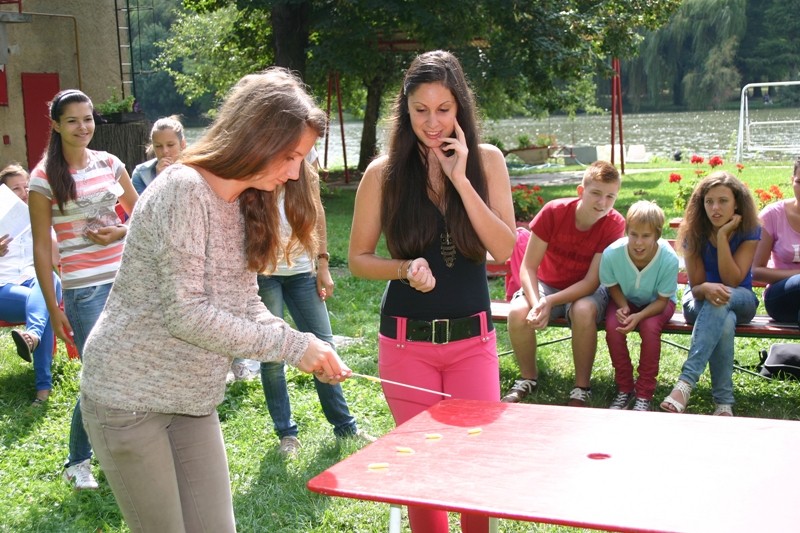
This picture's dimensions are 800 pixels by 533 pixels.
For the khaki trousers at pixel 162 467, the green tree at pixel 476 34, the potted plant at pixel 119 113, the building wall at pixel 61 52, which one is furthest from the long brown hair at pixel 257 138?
the building wall at pixel 61 52

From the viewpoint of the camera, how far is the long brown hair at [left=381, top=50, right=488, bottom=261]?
9.93 ft

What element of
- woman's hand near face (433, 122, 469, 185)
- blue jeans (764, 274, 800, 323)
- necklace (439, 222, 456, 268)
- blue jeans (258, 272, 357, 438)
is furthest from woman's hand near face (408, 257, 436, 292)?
blue jeans (764, 274, 800, 323)

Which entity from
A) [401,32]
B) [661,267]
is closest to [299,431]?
[661,267]

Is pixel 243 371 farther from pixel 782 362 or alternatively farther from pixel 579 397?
pixel 782 362

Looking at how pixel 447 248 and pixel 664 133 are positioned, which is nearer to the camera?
pixel 447 248

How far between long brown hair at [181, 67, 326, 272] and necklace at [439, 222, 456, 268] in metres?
0.76

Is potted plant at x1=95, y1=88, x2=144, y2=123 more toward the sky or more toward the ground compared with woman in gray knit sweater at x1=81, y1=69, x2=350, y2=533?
more toward the sky

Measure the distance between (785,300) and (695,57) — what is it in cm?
4425

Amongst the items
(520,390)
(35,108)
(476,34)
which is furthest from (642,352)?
A: (35,108)

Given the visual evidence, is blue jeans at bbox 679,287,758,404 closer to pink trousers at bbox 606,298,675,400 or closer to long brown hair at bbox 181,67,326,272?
pink trousers at bbox 606,298,675,400

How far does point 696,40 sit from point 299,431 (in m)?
43.9

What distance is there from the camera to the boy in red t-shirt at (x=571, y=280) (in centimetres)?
538

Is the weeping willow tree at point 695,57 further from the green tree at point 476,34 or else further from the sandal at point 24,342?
the sandal at point 24,342

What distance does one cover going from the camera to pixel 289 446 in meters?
4.67
